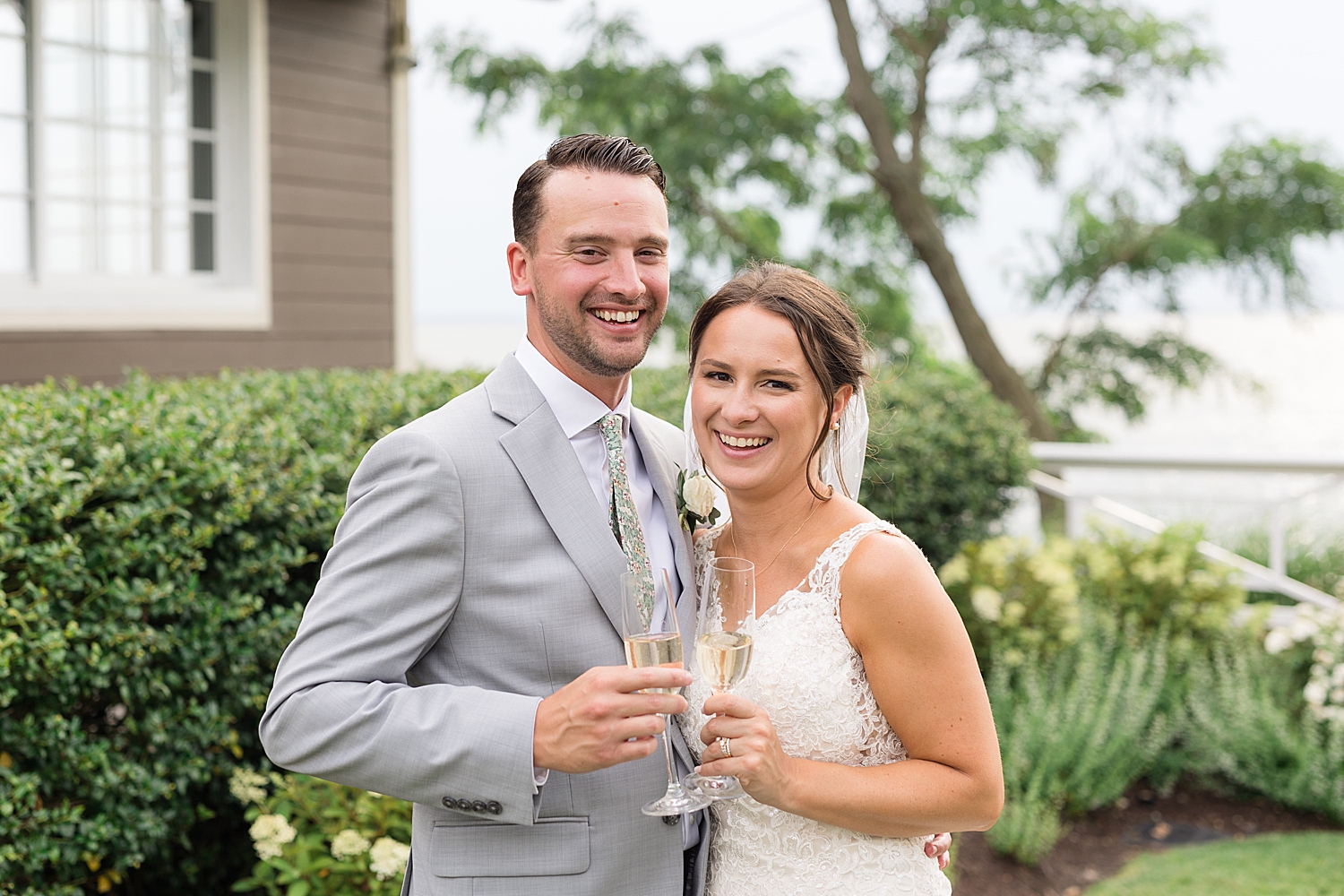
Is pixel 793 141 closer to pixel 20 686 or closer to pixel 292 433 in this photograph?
pixel 292 433

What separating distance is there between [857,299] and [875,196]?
43.7 inches

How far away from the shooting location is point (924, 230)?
426 inches

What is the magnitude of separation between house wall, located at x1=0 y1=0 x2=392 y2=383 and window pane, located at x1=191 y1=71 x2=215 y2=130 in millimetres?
376

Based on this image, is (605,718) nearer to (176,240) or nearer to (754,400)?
(754,400)

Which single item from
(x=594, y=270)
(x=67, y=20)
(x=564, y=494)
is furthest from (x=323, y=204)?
(x=564, y=494)

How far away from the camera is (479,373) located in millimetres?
4977

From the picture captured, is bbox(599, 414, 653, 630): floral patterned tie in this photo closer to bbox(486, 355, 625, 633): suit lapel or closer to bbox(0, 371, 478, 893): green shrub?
bbox(486, 355, 625, 633): suit lapel

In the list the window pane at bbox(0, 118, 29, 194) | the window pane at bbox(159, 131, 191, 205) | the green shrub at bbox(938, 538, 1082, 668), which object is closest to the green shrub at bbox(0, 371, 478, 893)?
the window pane at bbox(0, 118, 29, 194)

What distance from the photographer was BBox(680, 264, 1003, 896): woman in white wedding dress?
2189 mm

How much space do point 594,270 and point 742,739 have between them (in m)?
0.96

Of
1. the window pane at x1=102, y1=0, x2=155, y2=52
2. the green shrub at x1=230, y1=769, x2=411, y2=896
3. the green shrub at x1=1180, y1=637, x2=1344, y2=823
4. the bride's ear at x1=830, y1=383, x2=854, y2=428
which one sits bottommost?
the green shrub at x1=1180, y1=637, x2=1344, y2=823

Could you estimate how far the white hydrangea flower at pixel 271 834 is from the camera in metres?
3.27

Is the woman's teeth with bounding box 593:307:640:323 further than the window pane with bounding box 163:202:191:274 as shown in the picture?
No

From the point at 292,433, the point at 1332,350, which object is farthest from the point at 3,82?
the point at 1332,350
